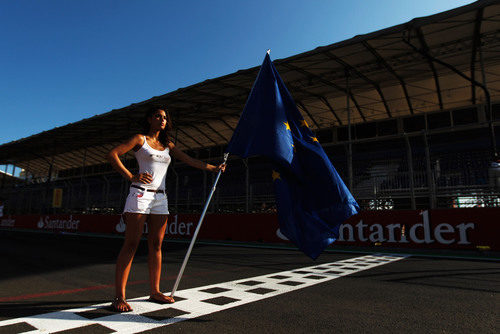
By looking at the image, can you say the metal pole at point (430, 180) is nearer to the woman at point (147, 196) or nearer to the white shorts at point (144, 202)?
the woman at point (147, 196)

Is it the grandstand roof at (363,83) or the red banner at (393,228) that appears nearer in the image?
the red banner at (393,228)

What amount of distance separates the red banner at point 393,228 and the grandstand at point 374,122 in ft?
1.81

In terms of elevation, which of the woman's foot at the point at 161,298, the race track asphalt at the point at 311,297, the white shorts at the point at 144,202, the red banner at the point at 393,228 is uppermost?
the white shorts at the point at 144,202

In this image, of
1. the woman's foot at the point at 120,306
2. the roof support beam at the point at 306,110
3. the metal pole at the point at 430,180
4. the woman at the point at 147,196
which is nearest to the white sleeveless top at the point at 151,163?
the woman at the point at 147,196

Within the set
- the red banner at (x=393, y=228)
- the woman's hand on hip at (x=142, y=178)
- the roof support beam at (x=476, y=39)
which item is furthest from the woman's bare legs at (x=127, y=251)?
the roof support beam at (x=476, y=39)

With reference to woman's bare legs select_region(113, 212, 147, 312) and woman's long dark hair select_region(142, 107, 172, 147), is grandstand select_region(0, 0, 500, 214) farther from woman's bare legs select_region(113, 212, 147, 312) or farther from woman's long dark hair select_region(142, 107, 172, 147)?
woman's bare legs select_region(113, 212, 147, 312)

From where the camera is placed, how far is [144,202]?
278 cm

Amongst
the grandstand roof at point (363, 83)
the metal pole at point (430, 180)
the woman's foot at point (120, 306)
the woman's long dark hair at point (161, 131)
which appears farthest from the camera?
the grandstand roof at point (363, 83)

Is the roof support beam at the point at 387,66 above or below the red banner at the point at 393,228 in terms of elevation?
above

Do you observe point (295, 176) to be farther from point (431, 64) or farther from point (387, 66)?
point (431, 64)

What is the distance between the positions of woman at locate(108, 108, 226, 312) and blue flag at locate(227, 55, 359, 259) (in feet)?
2.24

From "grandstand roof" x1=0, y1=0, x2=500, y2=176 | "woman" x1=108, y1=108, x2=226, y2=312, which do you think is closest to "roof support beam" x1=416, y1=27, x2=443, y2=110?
"grandstand roof" x1=0, y1=0, x2=500, y2=176

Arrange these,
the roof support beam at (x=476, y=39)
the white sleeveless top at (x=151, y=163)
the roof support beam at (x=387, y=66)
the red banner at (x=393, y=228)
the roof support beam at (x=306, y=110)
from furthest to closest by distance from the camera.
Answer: the roof support beam at (x=306, y=110), the roof support beam at (x=387, y=66), the roof support beam at (x=476, y=39), the red banner at (x=393, y=228), the white sleeveless top at (x=151, y=163)

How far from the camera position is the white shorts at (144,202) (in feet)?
9.02
